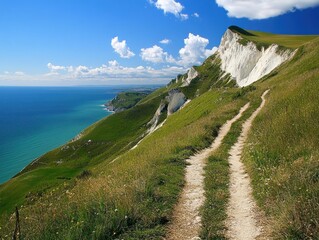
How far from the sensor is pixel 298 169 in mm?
8531

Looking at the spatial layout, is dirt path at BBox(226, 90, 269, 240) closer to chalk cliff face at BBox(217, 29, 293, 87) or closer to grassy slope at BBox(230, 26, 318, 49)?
chalk cliff face at BBox(217, 29, 293, 87)

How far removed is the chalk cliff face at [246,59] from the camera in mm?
87500

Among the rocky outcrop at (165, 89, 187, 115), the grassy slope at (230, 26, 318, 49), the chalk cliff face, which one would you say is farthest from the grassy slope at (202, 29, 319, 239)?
the rocky outcrop at (165, 89, 187, 115)

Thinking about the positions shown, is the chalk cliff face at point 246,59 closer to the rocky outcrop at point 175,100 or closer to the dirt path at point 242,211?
the rocky outcrop at point 175,100

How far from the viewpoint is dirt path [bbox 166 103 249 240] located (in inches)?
307

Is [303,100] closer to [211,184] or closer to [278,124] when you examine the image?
[278,124]

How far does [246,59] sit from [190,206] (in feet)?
381

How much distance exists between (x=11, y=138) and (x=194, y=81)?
354ft

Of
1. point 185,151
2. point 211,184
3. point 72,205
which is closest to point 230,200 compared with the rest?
point 211,184

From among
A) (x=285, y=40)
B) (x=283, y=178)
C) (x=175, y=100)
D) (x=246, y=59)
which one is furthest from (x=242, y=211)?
(x=175, y=100)

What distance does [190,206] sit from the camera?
376 inches

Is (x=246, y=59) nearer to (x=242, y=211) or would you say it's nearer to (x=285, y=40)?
(x=285, y=40)

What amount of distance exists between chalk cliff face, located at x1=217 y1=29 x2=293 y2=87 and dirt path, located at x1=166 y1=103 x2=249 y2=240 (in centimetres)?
6732

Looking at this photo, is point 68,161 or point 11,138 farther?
point 11,138
